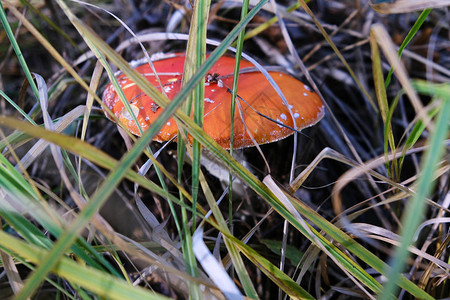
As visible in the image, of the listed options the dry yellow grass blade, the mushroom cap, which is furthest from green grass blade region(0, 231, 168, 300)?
the dry yellow grass blade

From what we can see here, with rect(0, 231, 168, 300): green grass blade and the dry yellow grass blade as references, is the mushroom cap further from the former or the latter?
rect(0, 231, 168, 300): green grass blade

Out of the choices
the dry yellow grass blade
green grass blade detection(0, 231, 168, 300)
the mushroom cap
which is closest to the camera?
green grass blade detection(0, 231, 168, 300)

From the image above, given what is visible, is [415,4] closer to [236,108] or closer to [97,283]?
[236,108]

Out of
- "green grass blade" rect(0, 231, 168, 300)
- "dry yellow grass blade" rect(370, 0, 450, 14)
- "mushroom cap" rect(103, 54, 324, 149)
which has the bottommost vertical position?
"green grass blade" rect(0, 231, 168, 300)

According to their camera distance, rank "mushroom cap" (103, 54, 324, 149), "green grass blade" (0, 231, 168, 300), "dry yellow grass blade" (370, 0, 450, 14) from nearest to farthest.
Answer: "green grass blade" (0, 231, 168, 300) < "dry yellow grass blade" (370, 0, 450, 14) < "mushroom cap" (103, 54, 324, 149)

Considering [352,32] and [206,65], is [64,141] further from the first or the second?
[352,32]

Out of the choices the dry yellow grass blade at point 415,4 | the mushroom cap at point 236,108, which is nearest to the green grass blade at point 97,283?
the mushroom cap at point 236,108

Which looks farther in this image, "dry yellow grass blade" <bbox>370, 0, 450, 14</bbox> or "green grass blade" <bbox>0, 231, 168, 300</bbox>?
"dry yellow grass blade" <bbox>370, 0, 450, 14</bbox>

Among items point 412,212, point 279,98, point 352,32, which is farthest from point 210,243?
point 352,32
